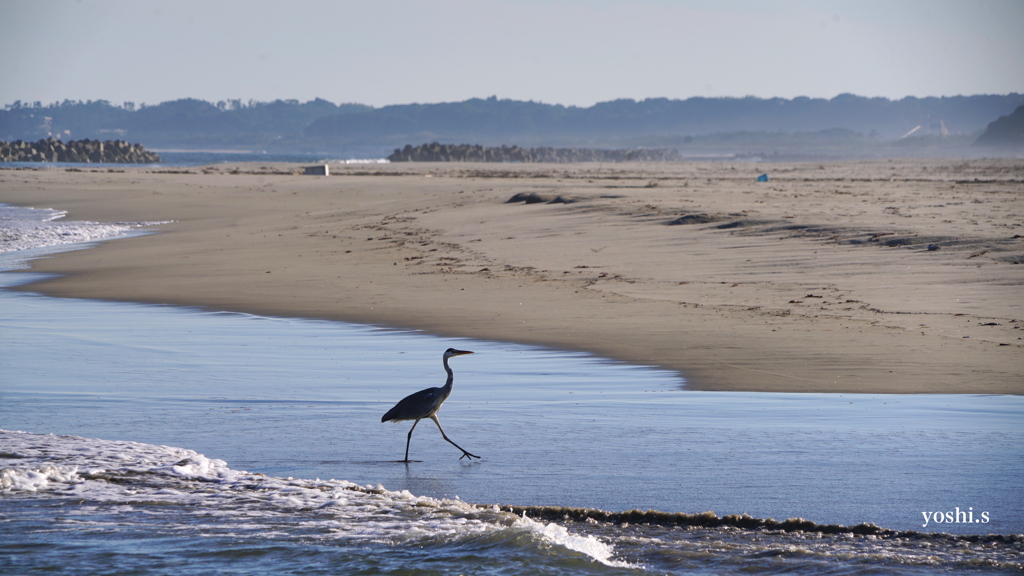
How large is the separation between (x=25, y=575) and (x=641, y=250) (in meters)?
12.6

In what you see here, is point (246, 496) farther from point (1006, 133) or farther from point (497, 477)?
point (1006, 133)

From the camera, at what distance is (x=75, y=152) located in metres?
94.9

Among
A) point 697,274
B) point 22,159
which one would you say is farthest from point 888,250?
point 22,159

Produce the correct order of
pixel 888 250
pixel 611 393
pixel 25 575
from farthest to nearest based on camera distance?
pixel 888 250 < pixel 611 393 < pixel 25 575

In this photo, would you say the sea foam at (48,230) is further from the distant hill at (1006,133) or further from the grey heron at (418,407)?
the distant hill at (1006,133)

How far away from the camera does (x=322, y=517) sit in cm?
539

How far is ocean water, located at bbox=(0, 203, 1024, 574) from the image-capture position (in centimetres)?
487

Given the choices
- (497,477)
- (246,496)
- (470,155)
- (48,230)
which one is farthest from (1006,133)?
(246,496)

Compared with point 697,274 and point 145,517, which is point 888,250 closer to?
point 697,274

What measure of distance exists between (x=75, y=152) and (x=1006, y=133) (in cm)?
13101

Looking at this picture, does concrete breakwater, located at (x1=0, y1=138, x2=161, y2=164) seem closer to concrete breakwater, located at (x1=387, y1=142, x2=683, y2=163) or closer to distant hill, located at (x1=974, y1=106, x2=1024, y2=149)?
concrete breakwater, located at (x1=387, y1=142, x2=683, y2=163)

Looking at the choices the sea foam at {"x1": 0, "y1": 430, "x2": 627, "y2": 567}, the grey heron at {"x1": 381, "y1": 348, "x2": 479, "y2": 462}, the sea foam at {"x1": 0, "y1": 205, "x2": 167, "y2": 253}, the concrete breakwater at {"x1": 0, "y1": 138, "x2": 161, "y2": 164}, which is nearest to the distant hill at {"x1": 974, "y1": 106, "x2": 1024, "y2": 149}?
the concrete breakwater at {"x1": 0, "y1": 138, "x2": 161, "y2": 164}

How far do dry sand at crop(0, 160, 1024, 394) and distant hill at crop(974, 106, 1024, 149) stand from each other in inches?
5025

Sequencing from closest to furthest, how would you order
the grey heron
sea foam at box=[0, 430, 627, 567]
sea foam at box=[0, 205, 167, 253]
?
1. sea foam at box=[0, 430, 627, 567]
2. the grey heron
3. sea foam at box=[0, 205, 167, 253]
